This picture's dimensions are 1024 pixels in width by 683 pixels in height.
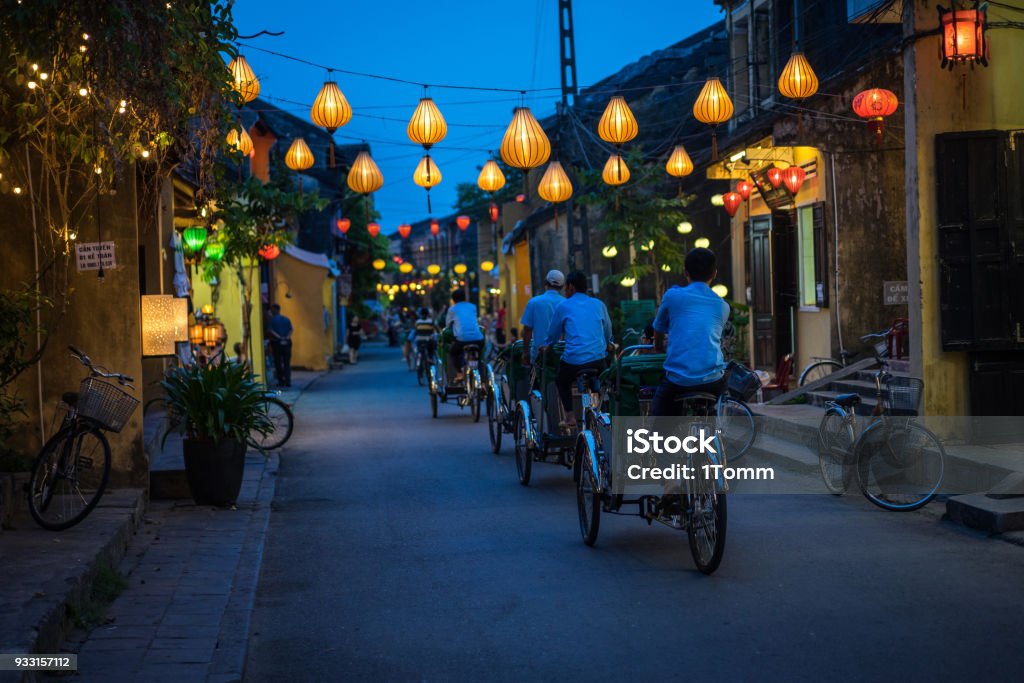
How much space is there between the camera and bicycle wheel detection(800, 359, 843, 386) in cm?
1577

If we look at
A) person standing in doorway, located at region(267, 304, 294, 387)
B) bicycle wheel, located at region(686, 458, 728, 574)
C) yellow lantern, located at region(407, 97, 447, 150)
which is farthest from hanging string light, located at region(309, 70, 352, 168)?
person standing in doorway, located at region(267, 304, 294, 387)

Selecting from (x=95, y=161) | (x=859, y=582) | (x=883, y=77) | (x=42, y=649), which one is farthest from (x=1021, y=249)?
(x=42, y=649)

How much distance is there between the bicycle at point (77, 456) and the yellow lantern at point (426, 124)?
23.3ft

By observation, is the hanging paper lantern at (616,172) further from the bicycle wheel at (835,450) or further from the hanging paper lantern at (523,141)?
the bicycle wheel at (835,450)

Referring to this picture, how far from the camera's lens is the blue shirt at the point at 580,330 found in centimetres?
1007

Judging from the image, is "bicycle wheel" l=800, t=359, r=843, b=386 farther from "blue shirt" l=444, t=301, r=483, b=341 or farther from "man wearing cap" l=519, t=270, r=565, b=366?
"man wearing cap" l=519, t=270, r=565, b=366

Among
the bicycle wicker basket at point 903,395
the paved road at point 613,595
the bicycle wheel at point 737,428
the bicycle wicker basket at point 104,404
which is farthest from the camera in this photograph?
the bicycle wheel at point 737,428

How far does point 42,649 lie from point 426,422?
13.2m

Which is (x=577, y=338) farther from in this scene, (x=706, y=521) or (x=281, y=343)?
(x=281, y=343)

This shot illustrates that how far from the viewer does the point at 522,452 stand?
11523 millimetres

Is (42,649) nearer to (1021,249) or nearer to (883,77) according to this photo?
(1021,249)

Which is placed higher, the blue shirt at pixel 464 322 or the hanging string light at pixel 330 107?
Result: the hanging string light at pixel 330 107

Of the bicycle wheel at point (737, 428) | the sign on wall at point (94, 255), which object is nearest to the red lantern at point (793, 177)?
the bicycle wheel at point (737, 428)

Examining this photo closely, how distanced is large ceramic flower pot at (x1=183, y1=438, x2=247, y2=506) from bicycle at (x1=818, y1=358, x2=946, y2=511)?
5.19 meters
